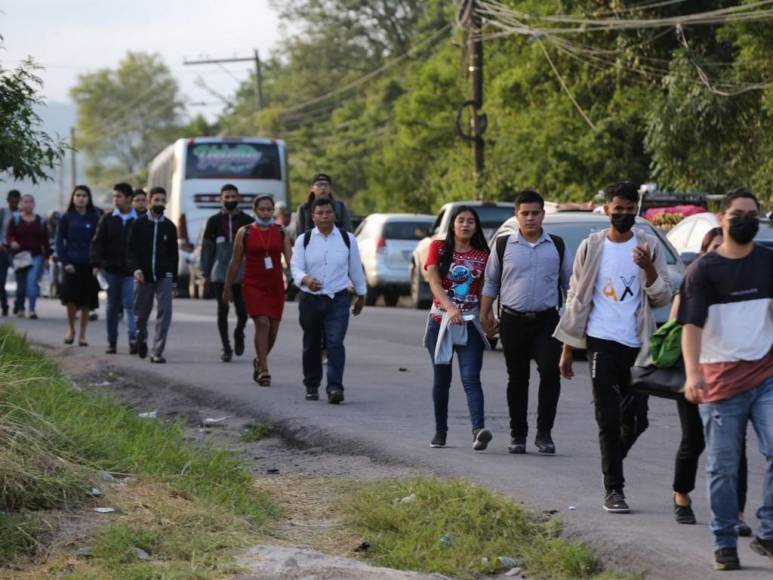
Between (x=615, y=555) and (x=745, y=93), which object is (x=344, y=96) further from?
(x=615, y=555)

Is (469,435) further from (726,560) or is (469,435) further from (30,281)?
(30,281)

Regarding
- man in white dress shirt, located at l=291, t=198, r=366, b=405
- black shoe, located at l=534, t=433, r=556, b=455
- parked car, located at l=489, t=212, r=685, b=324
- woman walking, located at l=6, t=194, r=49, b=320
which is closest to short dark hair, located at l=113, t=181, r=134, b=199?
parked car, located at l=489, t=212, r=685, b=324

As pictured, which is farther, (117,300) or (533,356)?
(117,300)

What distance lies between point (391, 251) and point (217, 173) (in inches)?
377

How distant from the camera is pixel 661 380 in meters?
7.74

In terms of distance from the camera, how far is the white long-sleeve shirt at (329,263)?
1345cm

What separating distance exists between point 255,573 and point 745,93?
24046 mm

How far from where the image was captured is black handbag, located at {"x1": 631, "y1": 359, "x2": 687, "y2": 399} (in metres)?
7.65

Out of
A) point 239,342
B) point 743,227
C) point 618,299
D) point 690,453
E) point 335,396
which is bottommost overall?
point 335,396

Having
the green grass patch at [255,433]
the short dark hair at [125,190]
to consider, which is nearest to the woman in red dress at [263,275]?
the green grass patch at [255,433]

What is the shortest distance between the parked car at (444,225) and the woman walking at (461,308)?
11.5 metres

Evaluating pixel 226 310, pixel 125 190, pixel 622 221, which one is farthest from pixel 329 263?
pixel 125 190

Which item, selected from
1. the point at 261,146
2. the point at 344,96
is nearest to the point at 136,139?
the point at 344,96

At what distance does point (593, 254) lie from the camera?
344 inches
